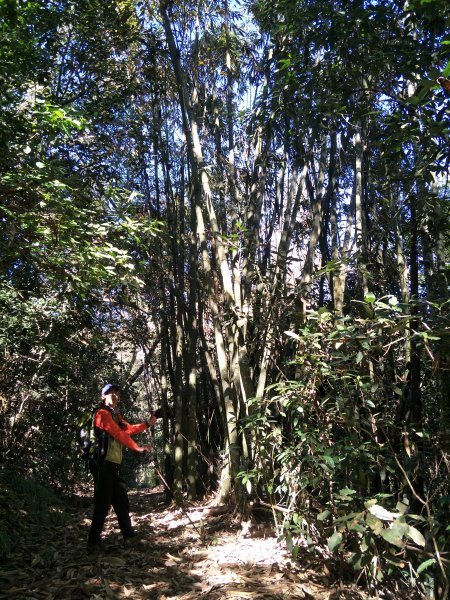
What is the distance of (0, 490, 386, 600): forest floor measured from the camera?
3.21 meters

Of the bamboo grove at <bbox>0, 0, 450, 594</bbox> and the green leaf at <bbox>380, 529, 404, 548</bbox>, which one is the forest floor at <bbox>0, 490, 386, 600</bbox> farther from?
the green leaf at <bbox>380, 529, 404, 548</bbox>

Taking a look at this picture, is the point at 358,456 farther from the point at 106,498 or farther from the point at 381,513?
the point at 106,498

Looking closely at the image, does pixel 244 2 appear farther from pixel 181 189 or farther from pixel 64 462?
pixel 64 462

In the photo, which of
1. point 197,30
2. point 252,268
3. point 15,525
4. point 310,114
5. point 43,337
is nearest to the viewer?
point 310,114

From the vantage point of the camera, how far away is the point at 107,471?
4.30 m

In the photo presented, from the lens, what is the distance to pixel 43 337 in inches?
267

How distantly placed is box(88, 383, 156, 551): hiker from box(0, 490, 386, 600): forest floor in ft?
0.60

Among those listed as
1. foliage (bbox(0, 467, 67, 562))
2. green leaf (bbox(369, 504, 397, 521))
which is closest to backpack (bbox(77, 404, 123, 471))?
foliage (bbox(0, 467, 67, 562))

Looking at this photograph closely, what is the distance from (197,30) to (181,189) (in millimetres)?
2098

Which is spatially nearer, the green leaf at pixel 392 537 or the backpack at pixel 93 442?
the green leaf at pixel 392 537

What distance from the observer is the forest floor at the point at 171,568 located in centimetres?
321

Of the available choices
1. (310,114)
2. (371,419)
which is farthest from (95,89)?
(371,419)

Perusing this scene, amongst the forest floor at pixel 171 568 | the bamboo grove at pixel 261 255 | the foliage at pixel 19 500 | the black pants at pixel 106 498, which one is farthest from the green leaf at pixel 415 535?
the foliage at pixel 19 500

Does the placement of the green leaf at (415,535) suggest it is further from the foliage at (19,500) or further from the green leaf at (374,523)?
the foliage at (19,500)
